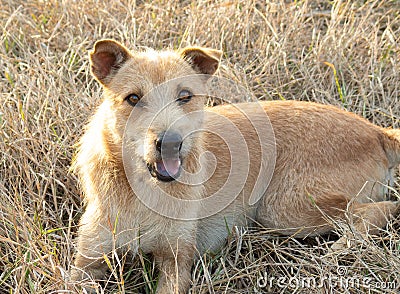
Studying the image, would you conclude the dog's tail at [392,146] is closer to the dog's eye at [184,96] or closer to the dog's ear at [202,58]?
the dog's ear at [202,58]

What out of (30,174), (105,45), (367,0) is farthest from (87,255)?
(367,0)

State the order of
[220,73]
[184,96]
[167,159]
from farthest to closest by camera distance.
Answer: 1. [220,73]
2. [184,96]
3. [167,159]

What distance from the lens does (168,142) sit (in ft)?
12.8

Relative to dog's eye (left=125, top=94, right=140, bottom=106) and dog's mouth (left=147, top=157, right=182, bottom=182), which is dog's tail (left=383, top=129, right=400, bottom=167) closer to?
dog's mouth (left=147, top=157, right=182, bottom=182)

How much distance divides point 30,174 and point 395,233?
121 inches

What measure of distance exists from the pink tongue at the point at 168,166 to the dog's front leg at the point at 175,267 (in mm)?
587

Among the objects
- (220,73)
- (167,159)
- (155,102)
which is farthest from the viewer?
(220,73)

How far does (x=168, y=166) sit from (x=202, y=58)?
1063 mm

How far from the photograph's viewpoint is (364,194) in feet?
16.1

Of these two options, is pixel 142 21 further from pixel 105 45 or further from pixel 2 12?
pixel 105 45

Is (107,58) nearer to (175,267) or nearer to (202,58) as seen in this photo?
(202,58)

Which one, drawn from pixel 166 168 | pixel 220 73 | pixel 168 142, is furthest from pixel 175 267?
pixel 220 73

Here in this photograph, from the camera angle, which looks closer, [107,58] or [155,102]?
[155,102]

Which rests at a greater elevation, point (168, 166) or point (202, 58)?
point (202, 58)
